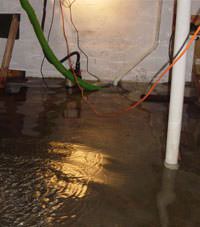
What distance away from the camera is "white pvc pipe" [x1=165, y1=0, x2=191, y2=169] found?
1.63 m

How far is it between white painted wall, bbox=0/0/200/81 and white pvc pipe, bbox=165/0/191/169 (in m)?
2.35

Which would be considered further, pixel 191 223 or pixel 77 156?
pixel 77 156

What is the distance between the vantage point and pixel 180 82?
174cm

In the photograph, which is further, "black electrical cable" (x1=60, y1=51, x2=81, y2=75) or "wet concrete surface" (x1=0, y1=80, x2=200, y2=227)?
"black electrical cable" (x1=60, y1=51, x2=81, y2=75)

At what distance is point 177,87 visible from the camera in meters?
1.74

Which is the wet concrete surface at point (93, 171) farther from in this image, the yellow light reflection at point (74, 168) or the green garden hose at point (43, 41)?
the green garden hose at point (43, 41)

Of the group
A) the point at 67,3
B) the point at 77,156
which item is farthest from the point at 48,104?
the point at 67,3

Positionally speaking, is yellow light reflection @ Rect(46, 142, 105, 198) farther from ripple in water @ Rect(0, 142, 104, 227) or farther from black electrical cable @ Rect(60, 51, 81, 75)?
black electrical cable @ Rect(60, 51, 81, 75)

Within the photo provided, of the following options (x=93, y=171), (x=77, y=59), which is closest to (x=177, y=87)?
(x=93, y=171)

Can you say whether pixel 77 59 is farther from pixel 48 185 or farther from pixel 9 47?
pixel 48 185

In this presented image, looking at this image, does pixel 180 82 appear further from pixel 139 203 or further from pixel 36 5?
pixel 36 5

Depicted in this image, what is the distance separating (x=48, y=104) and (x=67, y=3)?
1468 millimetres

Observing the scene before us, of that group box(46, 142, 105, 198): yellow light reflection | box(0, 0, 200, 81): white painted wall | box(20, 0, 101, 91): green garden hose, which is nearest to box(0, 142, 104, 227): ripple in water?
box(46, 142, 105, 198): yellow light reflection

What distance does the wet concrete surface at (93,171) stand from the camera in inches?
57.6
